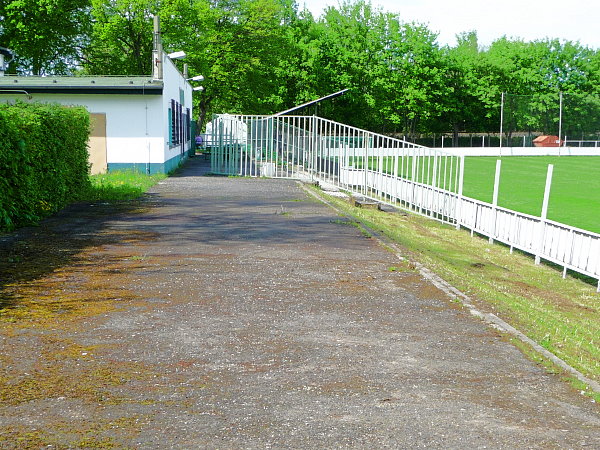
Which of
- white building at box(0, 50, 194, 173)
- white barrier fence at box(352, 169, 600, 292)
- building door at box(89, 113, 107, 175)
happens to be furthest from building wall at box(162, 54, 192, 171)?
white barrier fence at box(352, 169, 600, 292)

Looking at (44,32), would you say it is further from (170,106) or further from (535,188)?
(535,188)

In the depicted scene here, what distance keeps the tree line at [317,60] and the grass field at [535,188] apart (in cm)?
2133

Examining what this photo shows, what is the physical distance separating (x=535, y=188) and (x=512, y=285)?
22246 millimetres

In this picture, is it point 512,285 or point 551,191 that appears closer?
point 512,285

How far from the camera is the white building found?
2594cm

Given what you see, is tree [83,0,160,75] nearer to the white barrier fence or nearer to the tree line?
the tree line

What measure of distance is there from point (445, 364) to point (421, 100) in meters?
70.1

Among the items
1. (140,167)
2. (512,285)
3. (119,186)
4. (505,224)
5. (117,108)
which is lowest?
(512,285)

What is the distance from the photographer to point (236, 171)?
28594 millimetres

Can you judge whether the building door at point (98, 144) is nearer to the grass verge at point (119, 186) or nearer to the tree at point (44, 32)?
the grass verge at point (119, 186)

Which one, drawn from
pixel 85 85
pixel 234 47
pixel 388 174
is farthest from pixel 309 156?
pixel 234 47

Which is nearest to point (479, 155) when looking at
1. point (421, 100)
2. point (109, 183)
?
point (421, 100)

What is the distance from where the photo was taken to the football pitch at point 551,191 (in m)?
22.3

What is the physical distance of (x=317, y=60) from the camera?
2657 inches
